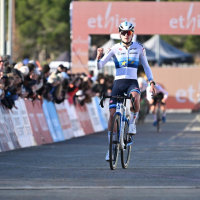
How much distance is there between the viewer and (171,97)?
3953cm

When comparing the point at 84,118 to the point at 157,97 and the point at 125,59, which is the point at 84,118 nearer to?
the point at 157,97

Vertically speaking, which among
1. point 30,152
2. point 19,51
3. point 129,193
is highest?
point 129,193

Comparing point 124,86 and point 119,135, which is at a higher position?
point 124,86

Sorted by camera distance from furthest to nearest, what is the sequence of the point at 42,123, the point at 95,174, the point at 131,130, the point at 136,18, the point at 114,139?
the point at 136,18, the point at 42,123, the point at 131,130, the point at 114,139, the point at 95,174

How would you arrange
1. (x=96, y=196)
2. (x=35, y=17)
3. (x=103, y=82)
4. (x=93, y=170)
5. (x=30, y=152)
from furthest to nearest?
(x=35, y=17) < (x=103, y=82) < (x=30, y=152) < (x=93, y=170) < (x=96, y=196)

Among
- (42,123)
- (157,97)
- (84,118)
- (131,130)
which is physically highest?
(131,130)

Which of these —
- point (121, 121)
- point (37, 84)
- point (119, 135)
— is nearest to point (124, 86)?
point (121, 121)

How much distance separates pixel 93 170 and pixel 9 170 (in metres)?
1.20

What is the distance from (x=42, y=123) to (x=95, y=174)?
725 centimetres

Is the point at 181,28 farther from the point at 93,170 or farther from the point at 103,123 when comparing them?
the point at 93,170

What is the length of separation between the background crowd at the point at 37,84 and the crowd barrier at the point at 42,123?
18 centimetres

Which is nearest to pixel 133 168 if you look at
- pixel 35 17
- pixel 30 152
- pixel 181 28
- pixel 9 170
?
pixel 9 170

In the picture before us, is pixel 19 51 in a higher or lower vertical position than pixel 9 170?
lower

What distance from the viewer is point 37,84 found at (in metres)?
16.9
